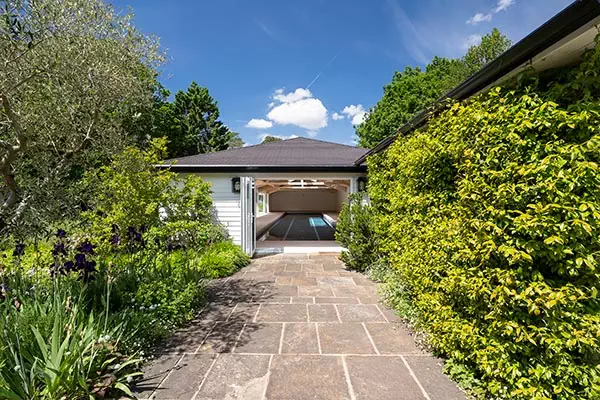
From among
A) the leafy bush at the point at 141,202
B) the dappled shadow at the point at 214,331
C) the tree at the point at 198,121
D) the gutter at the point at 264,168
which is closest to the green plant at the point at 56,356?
the dappled shadow at the point at 214,331

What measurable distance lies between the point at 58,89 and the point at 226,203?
4.54 m

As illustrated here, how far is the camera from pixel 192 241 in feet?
23.0

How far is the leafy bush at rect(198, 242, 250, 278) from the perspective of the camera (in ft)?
19.7

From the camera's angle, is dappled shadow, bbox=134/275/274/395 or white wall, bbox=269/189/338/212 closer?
dappled shadow, bbox=134/275/274/395

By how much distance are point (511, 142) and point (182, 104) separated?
103 ft

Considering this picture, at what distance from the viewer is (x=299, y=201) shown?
88.1 ft

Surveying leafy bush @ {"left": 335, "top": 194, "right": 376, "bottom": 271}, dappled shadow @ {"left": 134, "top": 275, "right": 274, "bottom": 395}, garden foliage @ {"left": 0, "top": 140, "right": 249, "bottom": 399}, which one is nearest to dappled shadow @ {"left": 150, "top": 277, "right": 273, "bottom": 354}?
dappled shadow @ {"left": 134, "top": 275, "right": 274, "bottom": 395}

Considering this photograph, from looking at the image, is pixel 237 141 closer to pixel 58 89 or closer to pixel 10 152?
pixel 58 89

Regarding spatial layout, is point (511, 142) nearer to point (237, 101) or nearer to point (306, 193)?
point (237, 101)

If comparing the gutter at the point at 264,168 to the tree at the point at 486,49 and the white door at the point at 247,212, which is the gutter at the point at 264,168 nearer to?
the white door at the point at 247,212

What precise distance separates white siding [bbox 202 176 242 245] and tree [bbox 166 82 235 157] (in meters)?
20.7

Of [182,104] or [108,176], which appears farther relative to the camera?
[182,104]

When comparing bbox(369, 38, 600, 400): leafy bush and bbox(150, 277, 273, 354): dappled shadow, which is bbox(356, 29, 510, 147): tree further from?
bbox(369, 38, 600, 400): leafy bush

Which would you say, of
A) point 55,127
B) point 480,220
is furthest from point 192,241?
point 480,220
